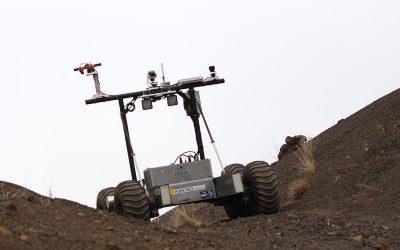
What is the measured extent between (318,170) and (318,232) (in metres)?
7.37

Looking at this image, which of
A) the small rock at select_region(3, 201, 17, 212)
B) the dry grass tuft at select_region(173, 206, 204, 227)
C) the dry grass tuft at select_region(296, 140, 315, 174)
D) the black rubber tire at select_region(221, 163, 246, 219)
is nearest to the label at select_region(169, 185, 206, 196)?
the black rubber tire at select_region(221, 163, 246, 219)

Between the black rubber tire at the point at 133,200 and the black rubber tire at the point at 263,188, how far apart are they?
1.86m

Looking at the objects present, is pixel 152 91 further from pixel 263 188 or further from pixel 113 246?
pixel 113 246

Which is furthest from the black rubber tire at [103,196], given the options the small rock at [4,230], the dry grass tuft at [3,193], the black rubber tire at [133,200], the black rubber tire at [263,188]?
the small rock at [4,230]

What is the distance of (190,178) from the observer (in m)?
13.1

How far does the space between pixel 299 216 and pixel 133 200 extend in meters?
2.30

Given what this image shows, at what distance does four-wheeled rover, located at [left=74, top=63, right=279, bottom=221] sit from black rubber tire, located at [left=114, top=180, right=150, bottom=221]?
0.38 ft

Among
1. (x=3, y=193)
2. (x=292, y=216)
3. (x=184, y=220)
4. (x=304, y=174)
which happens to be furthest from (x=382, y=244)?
(x=304, y=174)

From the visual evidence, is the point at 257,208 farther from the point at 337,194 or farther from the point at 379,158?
the point at 379,158

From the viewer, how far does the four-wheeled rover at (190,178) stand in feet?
41.2

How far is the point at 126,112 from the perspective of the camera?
13148 mm

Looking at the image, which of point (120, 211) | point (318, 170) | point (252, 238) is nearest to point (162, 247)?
point (252, 238)

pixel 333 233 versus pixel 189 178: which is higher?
pixel 189 178

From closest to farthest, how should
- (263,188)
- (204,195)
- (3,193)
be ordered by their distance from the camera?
1. (3,193)
2. (204,195)
3. (263,188)
